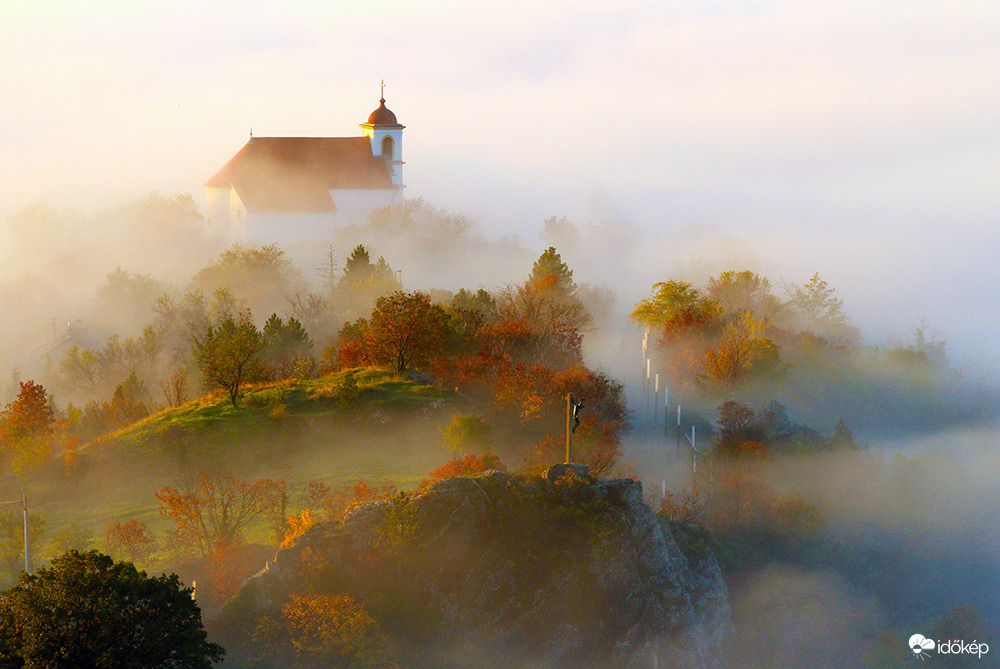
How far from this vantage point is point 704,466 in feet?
155

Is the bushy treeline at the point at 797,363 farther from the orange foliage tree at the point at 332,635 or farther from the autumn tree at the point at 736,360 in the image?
the orange foliage tree at the point at 332,635

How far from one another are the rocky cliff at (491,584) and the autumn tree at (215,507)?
345cm

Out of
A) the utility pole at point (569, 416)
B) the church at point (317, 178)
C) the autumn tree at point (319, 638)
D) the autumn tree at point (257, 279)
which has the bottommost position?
the autumn tree at point (319, 638)

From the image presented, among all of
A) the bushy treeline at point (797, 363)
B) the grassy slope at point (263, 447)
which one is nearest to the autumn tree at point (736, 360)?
the bushy treeline at point (797, 363)

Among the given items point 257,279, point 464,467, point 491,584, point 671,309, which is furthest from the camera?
point 257,279

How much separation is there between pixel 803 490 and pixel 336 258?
55.1 metres

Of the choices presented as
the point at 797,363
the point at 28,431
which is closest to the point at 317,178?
the point at 797,363

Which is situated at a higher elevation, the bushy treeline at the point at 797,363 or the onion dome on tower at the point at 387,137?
the onion dome on tower at the point at 387,137

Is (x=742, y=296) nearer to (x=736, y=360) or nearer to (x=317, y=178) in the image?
(x=736, y=360)

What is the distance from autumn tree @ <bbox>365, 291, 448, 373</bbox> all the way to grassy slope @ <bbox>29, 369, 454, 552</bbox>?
2517 mm

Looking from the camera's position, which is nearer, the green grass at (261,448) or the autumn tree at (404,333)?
the green grass at (261,448)

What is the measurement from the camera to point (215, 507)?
3142 cm

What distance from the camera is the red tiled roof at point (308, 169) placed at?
313ft

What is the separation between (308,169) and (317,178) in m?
1.28
